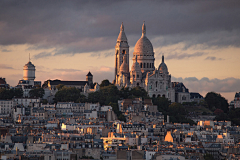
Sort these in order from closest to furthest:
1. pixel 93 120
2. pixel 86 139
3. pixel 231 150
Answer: pixel 231 150 → pixel 86 139 → pixel 93 120

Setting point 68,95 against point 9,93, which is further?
point 9,93

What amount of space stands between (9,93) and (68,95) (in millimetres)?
12230

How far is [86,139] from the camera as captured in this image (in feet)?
401

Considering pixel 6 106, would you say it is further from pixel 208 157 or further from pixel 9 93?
pixel 208 157

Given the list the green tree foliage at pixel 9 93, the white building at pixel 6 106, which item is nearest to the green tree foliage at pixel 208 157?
the white building at pixel 6 106

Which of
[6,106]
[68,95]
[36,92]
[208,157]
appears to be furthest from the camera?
[36,92]

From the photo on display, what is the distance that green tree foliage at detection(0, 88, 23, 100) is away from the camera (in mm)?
194625

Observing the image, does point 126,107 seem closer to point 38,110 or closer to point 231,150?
point 38,110

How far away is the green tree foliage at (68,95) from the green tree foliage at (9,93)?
7.86 m

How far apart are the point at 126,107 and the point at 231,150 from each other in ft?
249

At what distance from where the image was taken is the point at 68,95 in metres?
196

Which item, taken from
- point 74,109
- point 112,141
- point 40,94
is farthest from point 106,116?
point 112,141

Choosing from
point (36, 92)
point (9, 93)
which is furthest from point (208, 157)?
point (36, 92)

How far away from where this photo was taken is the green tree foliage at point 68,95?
195250 millimetres
